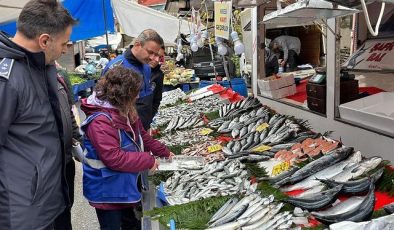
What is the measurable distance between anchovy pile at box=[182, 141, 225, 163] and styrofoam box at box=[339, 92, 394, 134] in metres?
1.50

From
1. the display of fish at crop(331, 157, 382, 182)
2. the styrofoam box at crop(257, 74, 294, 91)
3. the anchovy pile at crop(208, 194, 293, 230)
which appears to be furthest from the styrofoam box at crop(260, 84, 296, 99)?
the anchovy pile at crop(208, 194, 293, 230)

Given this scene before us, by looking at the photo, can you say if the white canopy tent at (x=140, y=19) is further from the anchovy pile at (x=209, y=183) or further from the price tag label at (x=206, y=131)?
the anchovy pile at (x=209, y=183)

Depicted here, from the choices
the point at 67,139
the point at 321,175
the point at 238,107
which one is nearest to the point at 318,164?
the point at 321,175

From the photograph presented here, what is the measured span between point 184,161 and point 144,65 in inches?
45.8

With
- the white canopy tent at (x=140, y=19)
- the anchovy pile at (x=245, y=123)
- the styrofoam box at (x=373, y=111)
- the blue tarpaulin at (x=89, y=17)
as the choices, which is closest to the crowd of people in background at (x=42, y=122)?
the anchovy pile at (x=245, y=123)

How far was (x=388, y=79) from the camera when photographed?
18.4 feet

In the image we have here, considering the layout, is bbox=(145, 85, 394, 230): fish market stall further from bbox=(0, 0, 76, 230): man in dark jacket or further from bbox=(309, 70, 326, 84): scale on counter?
bbox=(0, 0, 76, 230): man in dark jacket

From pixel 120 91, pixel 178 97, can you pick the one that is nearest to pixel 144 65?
pixel 120 91

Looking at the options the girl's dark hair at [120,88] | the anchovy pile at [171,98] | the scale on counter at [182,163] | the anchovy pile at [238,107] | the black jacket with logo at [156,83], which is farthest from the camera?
the anchovy pile at [171,98]

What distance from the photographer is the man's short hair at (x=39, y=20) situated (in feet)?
7.11

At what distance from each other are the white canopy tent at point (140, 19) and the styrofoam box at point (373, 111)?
7812 mm

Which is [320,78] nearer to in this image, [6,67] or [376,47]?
[376,47]

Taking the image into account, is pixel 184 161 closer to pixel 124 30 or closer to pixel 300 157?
pixel 300 157

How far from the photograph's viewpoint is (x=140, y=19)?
11703mm
